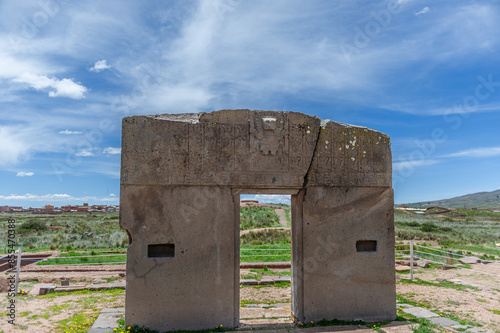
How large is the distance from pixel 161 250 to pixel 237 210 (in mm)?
1543

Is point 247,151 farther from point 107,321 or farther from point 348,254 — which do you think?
point 107,321

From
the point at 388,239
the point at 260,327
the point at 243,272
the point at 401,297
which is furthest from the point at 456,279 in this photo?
the point at 260,327

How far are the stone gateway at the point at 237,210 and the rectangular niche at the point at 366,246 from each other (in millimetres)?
20

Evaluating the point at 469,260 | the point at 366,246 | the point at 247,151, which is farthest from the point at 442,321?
the point at 469,260

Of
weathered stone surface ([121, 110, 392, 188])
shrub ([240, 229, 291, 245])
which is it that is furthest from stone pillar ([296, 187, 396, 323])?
shrub ([240, 229, 291, 245])

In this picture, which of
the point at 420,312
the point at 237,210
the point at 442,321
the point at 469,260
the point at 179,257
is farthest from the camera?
the point at 469,260

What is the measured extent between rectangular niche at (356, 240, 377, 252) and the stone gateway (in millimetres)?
20

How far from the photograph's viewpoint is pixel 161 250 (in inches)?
252

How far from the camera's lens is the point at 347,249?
6.87 m

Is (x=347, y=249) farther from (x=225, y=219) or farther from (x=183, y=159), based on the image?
(x=183, y=159)

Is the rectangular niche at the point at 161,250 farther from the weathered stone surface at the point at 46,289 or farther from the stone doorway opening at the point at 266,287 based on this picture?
the weathered stone surface at the point at 46,289

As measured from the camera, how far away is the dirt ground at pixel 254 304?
689 cm

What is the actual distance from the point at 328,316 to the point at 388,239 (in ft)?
6.27

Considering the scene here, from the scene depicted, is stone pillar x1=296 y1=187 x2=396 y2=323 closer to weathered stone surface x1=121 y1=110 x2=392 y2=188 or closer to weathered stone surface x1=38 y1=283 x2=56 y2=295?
weathered stone surface x1=121 y1=110 x2=392 y2=188
